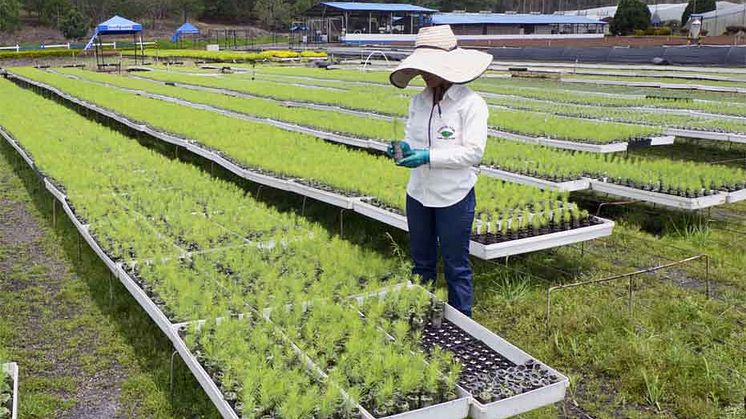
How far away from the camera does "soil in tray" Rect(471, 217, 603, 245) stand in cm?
504

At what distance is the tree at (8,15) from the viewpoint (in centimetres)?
4831

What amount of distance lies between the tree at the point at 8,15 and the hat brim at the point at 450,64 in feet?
173

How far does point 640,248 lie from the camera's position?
6.25m

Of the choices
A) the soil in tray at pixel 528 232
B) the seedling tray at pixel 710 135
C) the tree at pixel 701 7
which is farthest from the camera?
the tree at pixel 701 7

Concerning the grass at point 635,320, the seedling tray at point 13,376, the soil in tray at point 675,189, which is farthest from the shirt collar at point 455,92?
the soil in tray at point 675,189

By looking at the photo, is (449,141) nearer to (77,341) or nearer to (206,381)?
(206,381)

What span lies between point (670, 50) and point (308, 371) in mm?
22346

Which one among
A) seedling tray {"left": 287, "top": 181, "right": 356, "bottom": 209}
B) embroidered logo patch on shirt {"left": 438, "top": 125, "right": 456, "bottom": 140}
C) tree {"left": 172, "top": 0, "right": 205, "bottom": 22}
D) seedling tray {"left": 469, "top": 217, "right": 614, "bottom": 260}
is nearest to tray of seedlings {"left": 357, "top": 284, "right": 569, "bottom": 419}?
embroidered logo patch on shirt {"left": 438, "top": 125, "right": 456, "bottom": 140}

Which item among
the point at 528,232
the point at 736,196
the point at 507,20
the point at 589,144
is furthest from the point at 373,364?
the point at 507,20

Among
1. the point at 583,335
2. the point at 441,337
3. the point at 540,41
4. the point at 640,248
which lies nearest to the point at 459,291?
the point at 441,337

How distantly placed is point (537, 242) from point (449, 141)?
1614 mm

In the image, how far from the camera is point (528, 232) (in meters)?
5.27

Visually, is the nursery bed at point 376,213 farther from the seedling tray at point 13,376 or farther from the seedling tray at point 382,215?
the seedling tray at point 13,376

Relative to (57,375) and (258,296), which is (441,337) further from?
(57,375)
